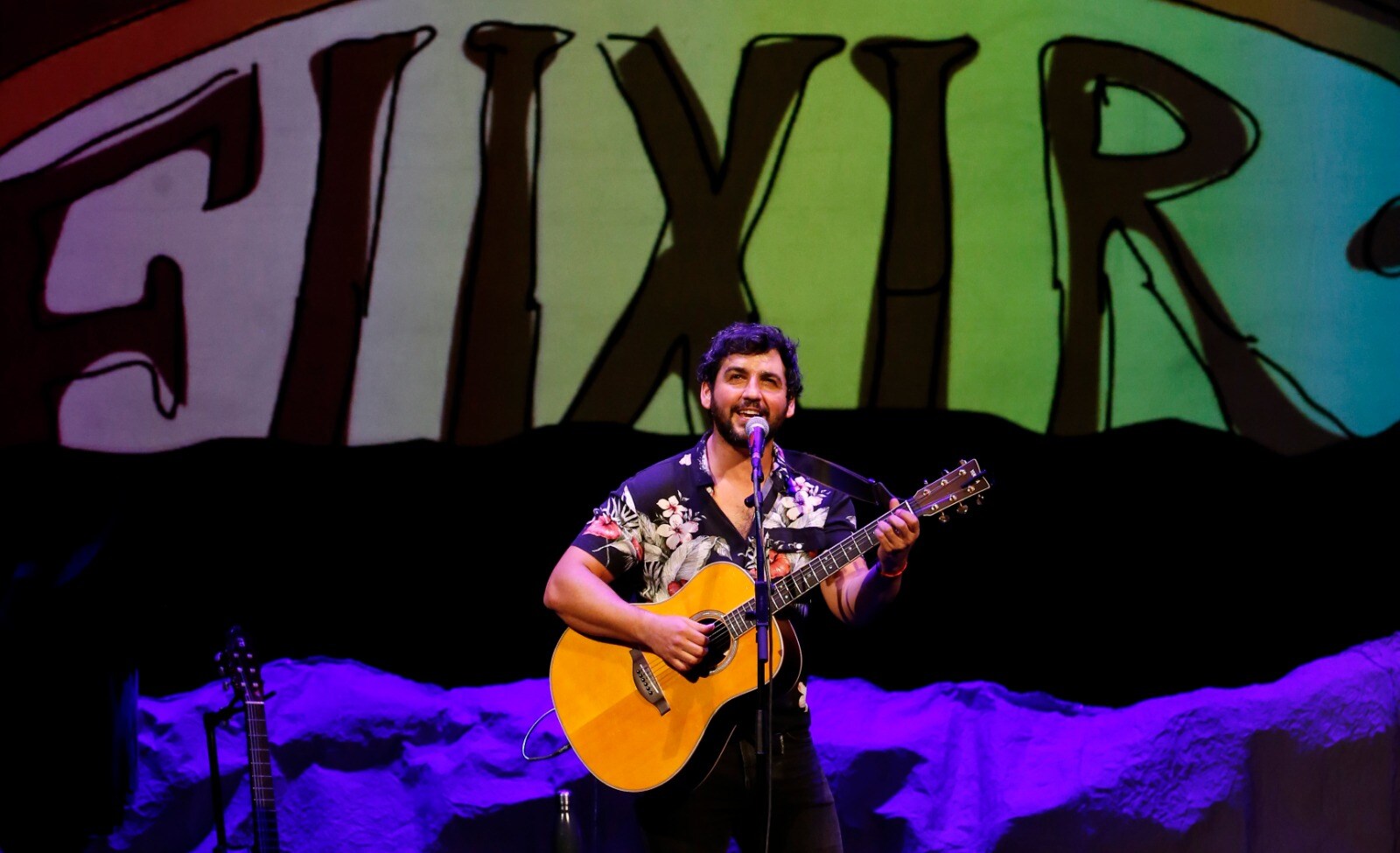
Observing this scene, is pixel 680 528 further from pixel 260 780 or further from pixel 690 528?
pixel 260 780

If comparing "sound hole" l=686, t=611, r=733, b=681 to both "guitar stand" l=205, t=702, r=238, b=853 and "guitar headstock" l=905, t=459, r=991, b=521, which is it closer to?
"guitar headstock" l=905, t=459, r=991, b=521

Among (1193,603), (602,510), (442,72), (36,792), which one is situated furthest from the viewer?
(442,72)

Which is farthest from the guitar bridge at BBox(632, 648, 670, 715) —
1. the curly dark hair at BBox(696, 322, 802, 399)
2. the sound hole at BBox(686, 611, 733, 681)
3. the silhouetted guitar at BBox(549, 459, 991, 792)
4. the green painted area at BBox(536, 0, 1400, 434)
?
the green painted area at BBox(536, 0, 1400, 434)

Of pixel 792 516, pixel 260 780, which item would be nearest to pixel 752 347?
pixel 792 516

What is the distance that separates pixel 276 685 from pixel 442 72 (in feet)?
7.68

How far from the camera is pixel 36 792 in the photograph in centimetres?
388

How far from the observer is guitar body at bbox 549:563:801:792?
296 cm

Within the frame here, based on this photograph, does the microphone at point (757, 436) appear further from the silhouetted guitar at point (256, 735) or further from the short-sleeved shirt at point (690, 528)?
the silhouetted guitar at point (256, 735)

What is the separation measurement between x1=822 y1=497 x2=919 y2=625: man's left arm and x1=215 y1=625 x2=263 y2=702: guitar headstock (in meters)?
1.73

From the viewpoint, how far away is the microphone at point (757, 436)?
2771mm

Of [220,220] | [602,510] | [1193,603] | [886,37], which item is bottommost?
[1193,603]

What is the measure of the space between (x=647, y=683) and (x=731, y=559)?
37 centimetres

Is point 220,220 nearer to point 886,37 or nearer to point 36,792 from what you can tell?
point 36,792

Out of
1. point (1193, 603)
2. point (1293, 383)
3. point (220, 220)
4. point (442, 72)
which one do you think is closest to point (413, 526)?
point (220, 220)
